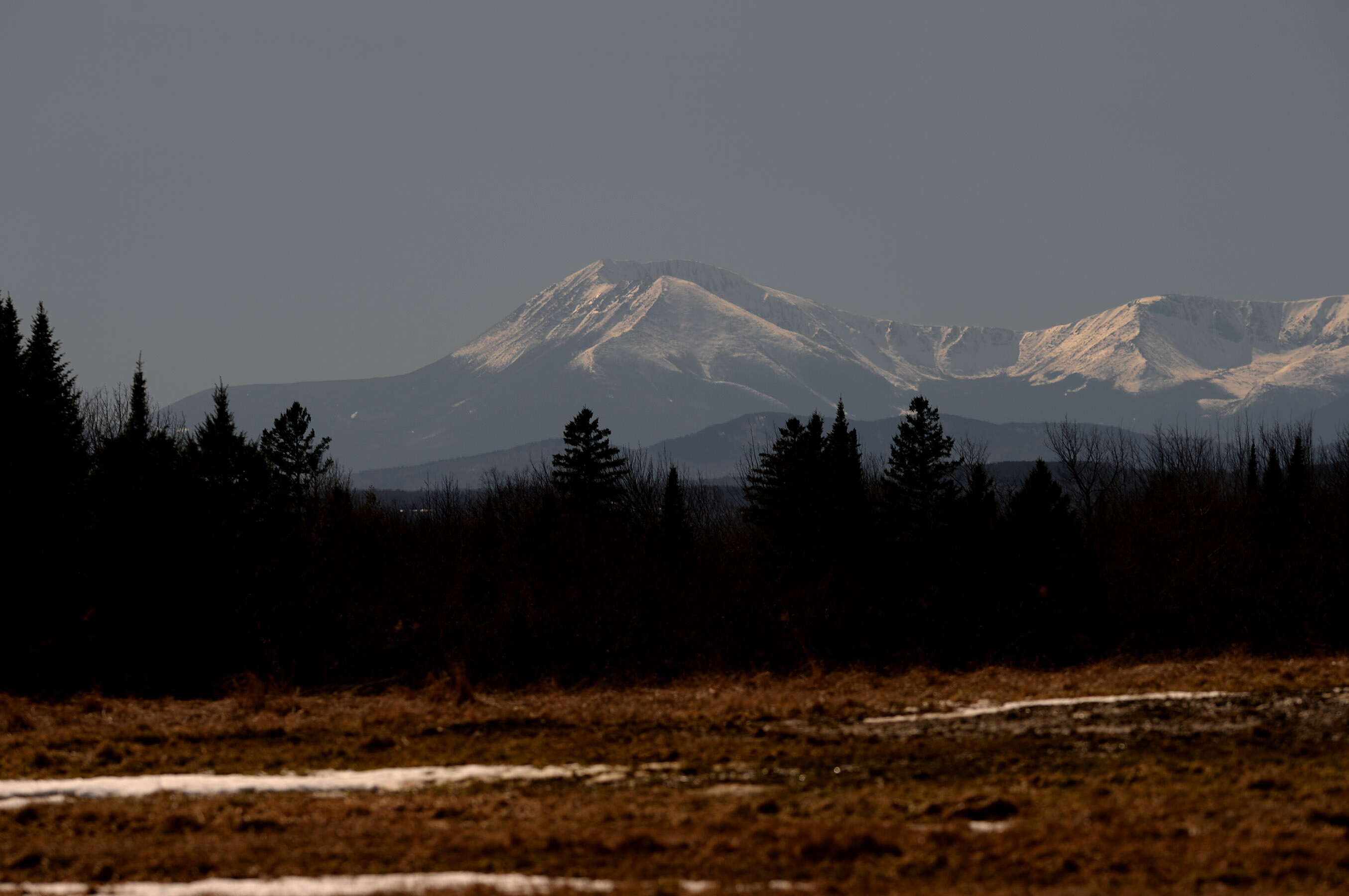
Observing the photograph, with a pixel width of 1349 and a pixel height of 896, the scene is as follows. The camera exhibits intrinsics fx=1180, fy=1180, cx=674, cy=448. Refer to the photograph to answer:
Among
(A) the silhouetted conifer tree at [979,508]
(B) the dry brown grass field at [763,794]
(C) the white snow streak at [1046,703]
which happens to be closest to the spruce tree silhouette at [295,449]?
(A) the silhouetted conifer tree at [979,508]

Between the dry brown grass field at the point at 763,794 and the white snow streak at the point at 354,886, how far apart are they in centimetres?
19

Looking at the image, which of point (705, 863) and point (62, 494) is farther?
point (62, 494)

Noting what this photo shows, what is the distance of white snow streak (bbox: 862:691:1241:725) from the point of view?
52.9ft

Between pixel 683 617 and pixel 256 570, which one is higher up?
pixel 256 570

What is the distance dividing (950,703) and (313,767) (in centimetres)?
897

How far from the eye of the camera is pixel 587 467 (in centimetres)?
7931

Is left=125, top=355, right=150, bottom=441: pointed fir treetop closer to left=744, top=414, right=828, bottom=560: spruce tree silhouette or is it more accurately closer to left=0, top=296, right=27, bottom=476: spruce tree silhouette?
left=0, top=296, right=27, bottom=476: spruce tree silhouette

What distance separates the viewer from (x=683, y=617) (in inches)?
1848

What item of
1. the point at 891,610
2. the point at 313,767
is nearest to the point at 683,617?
the point at 891,610

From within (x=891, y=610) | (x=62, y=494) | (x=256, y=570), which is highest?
(x=62, y=494)

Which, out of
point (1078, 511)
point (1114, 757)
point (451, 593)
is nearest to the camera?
point (1114, 757)

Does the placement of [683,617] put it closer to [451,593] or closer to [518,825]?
[451,593]

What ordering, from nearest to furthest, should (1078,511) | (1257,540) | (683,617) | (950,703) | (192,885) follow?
(192,885)
(950,703)
(683,617)
(1257,540)
(1078,511)

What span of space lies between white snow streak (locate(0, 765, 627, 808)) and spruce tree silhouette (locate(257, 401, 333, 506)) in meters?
64.3
